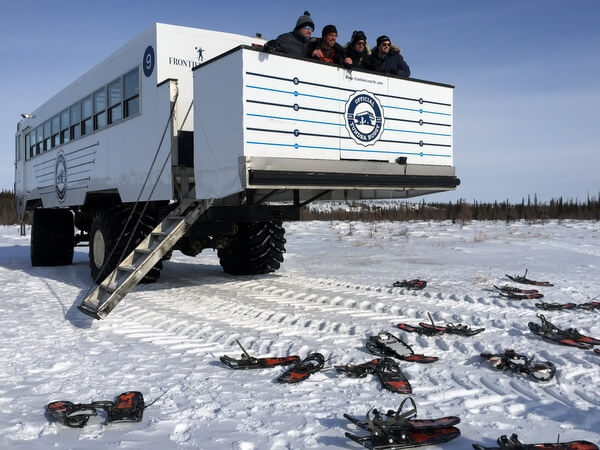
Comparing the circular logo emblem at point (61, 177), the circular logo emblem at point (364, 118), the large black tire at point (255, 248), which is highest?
the circular logo emblem at point (364, 118)

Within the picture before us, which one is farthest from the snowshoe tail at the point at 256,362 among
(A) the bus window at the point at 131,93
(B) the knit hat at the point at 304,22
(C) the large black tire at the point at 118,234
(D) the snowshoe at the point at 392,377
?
(A) the bus window at the point at 131,93

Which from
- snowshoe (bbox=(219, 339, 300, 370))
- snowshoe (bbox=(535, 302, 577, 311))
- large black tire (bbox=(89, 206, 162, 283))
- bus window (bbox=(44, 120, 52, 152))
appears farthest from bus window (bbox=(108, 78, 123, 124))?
snowshoe (bbox=(535, 302, 577, 311))

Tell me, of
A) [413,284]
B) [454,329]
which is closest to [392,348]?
[454,329]

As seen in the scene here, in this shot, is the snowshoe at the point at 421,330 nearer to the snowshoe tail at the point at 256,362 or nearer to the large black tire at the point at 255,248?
the snowshoe tail at the point at 256,362

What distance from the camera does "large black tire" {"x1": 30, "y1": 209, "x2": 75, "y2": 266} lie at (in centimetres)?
1108

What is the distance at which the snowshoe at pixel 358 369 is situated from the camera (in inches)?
148

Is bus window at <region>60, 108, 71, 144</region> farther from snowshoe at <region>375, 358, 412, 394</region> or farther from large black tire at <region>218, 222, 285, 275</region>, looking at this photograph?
snowshoe at <region>375, 358, 412, 394</region>

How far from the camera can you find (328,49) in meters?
6.50

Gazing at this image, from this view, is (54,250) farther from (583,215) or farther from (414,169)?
(583,215)

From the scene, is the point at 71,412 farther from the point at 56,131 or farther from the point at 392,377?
the point at 56,131

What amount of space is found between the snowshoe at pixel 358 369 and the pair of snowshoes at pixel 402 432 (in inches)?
33.5

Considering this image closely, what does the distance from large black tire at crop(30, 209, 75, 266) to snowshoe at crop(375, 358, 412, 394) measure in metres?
9.04

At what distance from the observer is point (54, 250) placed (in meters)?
11.2

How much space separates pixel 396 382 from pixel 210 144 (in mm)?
3461
